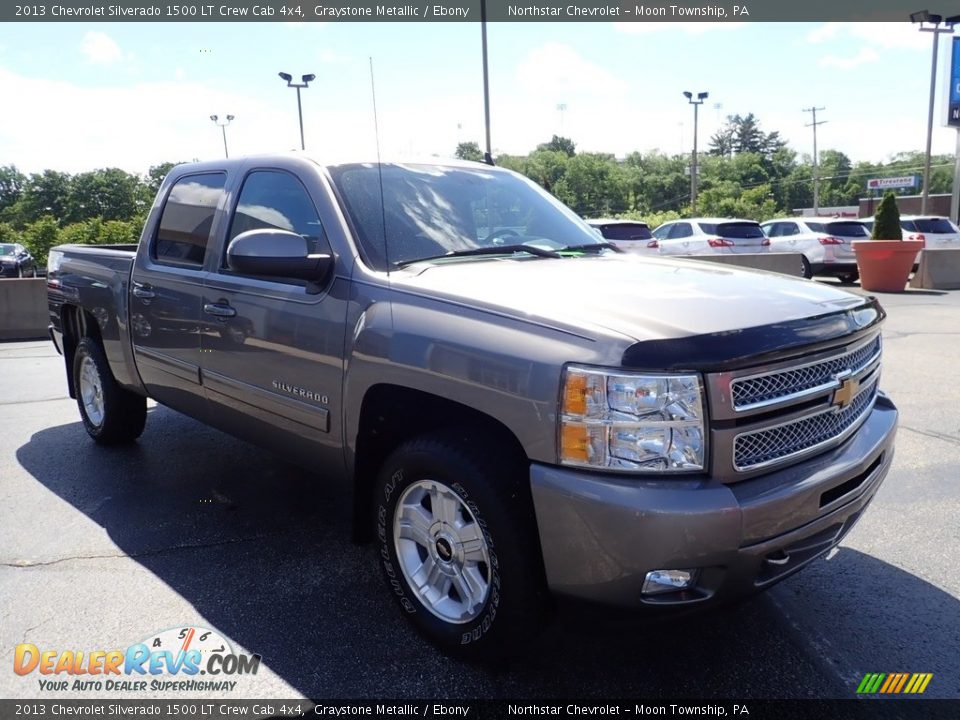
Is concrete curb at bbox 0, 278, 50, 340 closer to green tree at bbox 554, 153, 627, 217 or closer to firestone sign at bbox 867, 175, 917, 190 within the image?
green tree at bbox 554, 153, 627, 217

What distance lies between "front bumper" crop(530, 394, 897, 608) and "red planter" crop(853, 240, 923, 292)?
48.9ft

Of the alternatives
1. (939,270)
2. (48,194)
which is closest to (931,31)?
(939,270)

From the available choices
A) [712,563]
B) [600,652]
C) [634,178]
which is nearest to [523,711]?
[600,652]

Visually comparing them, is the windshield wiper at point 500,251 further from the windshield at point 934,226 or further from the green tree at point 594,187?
the green tree at point 594,187

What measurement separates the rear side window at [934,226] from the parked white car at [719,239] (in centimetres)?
470

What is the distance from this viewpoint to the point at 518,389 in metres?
2.34

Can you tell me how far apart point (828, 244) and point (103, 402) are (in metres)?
17.1

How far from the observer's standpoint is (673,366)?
2182 millimetres

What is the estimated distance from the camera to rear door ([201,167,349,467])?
123 inches

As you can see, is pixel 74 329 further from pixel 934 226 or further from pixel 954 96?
pixel 954 96

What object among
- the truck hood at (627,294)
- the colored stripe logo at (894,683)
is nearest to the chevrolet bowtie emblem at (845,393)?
the truck hood at (627,294)

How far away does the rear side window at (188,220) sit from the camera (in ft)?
13.5

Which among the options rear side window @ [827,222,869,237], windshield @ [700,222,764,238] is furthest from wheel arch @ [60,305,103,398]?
rear side window @ [827,222,869,237]

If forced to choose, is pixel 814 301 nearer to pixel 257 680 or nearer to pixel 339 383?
pixel 339 383
